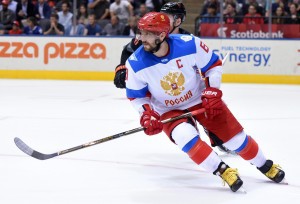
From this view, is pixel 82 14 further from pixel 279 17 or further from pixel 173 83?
pixel 173 83

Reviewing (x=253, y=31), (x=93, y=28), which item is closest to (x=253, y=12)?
(x=253, y=31)

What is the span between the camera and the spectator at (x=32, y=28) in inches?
448

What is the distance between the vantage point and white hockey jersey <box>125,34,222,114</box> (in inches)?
154

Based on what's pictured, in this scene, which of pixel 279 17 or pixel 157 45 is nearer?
pixel 157 45

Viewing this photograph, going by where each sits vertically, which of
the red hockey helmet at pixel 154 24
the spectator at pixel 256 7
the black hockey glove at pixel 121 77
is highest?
the red hockey helmet at pixel 154 24

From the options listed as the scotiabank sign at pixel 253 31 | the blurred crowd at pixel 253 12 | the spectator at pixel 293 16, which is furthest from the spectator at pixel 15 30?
the spectator at pixel 293 16

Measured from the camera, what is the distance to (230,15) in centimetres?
1086

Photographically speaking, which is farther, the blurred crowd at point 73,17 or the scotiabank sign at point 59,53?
the blurred crowd at point 73,17

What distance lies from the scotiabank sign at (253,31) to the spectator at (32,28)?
9.13 feet

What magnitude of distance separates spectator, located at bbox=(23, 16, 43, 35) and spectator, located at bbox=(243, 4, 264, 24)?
3.36m

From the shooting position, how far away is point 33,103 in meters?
8.06

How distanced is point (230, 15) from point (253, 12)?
1.18 feet

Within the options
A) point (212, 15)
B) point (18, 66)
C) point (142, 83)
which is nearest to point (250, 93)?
point (212, 15)

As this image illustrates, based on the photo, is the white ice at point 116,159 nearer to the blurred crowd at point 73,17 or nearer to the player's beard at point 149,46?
the player's beard at point 149,46
